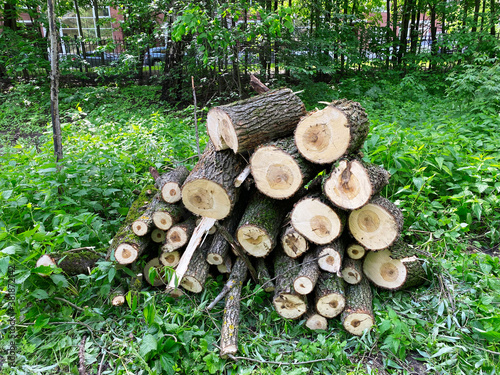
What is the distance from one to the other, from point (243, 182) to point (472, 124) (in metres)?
4.04

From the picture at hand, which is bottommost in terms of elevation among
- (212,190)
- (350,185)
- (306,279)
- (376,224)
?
(306,279)

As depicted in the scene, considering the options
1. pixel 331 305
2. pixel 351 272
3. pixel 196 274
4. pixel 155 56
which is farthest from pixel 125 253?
pixel 155 56

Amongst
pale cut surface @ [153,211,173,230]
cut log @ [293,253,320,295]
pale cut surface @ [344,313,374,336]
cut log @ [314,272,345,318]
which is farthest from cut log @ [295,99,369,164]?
pale cut surface @ [153,211,173,230]

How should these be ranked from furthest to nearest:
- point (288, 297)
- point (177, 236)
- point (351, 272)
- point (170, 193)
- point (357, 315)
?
point (170, 193)
point (177, 236)
point (351, 272)
point (288, 297)
point (357, 315)

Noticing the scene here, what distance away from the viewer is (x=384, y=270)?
2.81m

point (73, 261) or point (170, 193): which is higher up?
point (170, 193)

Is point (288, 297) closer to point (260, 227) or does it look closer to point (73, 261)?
point (260, 227)

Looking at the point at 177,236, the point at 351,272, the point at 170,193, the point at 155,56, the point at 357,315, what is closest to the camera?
the point at 357,315

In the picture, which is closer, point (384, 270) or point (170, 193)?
point (384, 270)

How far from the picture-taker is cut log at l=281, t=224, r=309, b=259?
109 inches

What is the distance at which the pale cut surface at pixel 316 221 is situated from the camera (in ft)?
8.46

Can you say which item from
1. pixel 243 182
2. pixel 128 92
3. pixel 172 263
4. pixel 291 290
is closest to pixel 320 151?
pixel 243 182

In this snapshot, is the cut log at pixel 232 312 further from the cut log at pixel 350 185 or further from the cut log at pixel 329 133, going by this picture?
the cut log at pixel 329 133

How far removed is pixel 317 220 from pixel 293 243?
318 mm
